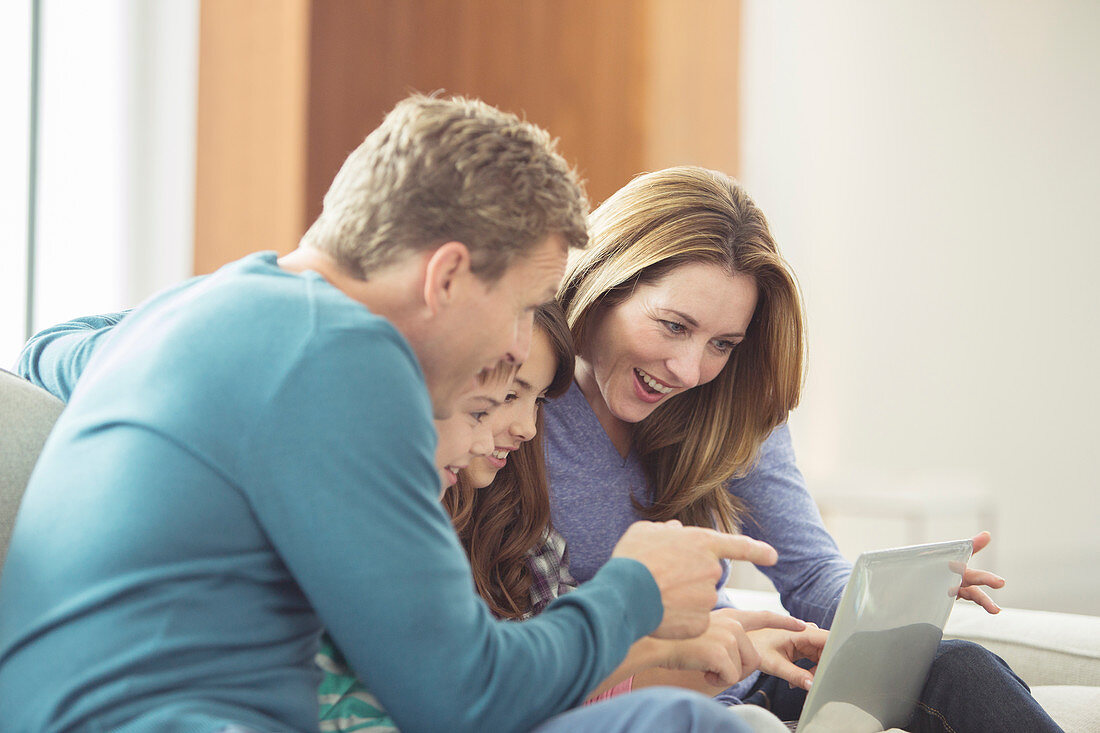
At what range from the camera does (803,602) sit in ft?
5.35

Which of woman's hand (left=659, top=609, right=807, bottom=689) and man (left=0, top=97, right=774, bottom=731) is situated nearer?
man (left=0, top=97, right=774, bottom=731)

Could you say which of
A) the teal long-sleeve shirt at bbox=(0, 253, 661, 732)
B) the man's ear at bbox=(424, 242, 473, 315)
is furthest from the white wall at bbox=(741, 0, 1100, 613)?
the teal long-sleeve shirt at bbox=(0, 253, 661, 732)

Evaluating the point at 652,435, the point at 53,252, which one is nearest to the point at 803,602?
the point at 652,435

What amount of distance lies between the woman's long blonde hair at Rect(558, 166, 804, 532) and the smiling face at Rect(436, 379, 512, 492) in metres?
0.32

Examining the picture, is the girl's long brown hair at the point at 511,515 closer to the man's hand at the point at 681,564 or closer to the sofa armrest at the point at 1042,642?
the man's hand at the point at 681,564

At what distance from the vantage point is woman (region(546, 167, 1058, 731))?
1.47 metres

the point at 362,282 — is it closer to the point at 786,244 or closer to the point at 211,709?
the point at 211,709

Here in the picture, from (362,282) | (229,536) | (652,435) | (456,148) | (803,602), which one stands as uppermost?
(456,148)

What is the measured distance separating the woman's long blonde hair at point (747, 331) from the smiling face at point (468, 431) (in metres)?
0.32

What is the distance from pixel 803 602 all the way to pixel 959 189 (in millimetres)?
2259

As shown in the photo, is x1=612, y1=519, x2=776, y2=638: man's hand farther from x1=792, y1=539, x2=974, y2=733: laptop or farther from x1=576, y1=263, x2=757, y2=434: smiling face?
x1=576, y1=263, x2=757, y2=434: smiling face

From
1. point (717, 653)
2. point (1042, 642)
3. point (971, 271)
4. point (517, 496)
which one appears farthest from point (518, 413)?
point (971, 271)

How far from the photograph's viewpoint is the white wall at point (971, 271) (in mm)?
3434

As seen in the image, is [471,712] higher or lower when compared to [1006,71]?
lower
